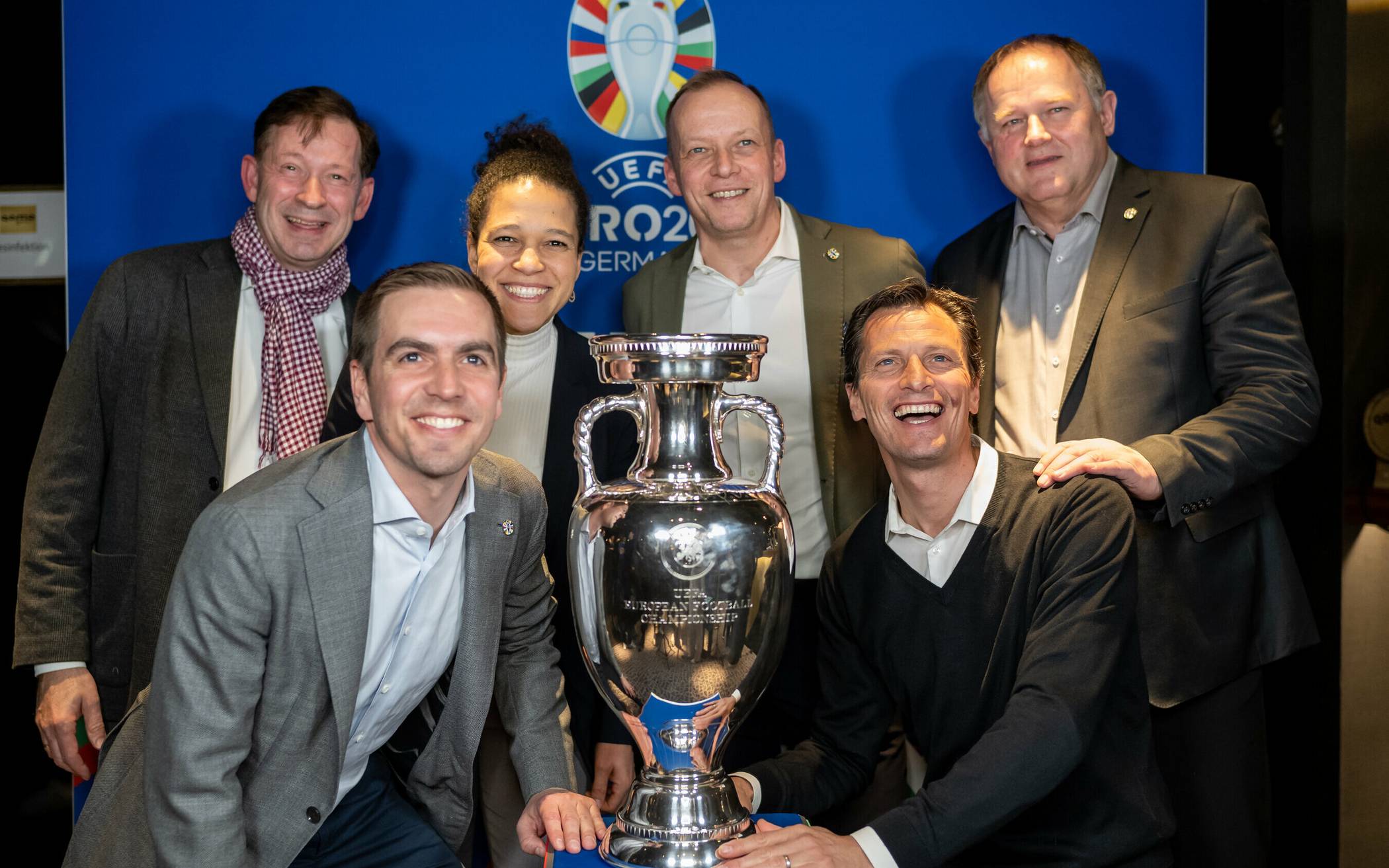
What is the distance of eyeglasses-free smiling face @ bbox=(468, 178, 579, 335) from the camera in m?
2.70

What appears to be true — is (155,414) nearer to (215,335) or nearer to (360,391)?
(215,335)

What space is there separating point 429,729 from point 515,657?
0.20 metres

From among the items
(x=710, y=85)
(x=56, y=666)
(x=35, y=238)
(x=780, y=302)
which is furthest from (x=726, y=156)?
(x=35, y=238)

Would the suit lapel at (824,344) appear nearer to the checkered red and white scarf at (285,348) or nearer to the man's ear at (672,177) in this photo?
the man's ear at (672,177)

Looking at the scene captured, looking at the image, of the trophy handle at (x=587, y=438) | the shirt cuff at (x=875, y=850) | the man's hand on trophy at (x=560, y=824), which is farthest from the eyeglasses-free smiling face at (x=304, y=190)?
the shirt cuff at (x=875, y=850)

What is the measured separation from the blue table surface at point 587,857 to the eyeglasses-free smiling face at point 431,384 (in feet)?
2.04

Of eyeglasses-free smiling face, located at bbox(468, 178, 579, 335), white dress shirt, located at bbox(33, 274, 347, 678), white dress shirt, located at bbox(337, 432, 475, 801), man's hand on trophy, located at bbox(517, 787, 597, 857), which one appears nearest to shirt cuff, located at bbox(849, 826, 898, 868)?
man's hand on trophy, located at bbox(517, 787, 597, 857)

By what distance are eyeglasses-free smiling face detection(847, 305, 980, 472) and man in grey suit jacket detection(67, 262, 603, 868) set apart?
664 mm

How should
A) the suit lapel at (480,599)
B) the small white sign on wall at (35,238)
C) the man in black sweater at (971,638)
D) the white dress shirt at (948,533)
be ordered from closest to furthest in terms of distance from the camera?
1. the man in black sweater at (971,638)
2. the suit lapel at (480,599)
3. the white dress shirt at (948,533)
4. the small white sign on wall at (35,238)

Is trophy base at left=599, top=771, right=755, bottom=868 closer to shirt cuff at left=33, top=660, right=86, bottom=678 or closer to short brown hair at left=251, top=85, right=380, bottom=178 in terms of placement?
shirt cuff at left=33, top=660, right=86, bottom=678

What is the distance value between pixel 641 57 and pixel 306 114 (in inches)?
34.6

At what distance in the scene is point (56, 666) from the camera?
8.84 feet

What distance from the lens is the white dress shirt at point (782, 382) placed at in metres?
2.81

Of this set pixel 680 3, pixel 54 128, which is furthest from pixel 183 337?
pixel 680 3
